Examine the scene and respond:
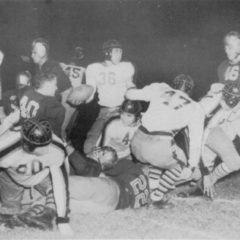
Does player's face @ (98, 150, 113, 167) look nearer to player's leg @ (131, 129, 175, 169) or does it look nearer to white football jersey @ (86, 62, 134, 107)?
player's leg @ (131, 129, 175, 169)

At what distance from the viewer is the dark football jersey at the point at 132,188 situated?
10.4 feet

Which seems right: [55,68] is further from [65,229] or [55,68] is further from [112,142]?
[65,229]

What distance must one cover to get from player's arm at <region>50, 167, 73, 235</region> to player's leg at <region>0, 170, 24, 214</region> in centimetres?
48

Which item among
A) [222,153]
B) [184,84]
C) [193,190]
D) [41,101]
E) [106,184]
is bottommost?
[193,190]

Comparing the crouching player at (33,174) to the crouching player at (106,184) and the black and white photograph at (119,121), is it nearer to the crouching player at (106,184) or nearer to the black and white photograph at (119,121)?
the black and white photograph at (119,121)

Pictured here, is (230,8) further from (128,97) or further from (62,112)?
(62,112)

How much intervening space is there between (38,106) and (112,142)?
786 millimetres

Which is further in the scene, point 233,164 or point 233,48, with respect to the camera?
point 233,48

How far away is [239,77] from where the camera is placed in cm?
370

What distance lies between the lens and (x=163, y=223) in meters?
2.97

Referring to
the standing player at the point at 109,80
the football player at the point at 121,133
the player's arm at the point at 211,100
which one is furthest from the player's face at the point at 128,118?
the player's arm at the point at 211,100

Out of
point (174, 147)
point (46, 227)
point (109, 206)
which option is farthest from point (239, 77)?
point (46, 227)

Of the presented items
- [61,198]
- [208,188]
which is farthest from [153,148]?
[61,198]

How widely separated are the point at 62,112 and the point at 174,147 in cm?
100
